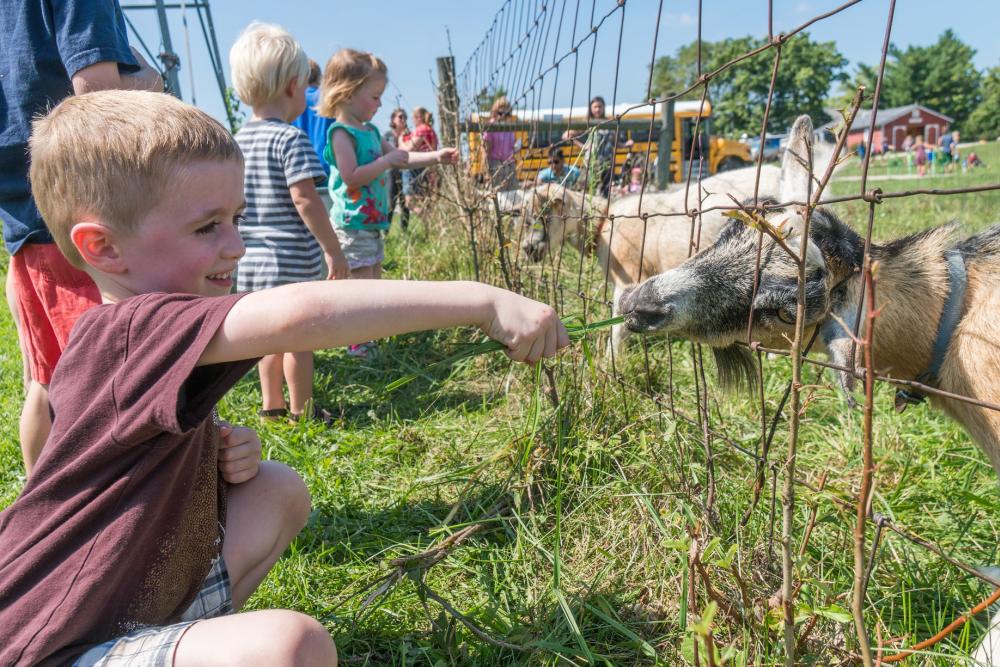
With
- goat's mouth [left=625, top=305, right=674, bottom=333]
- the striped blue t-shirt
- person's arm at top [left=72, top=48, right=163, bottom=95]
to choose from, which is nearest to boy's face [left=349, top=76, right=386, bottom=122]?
the striped blue t-shirt

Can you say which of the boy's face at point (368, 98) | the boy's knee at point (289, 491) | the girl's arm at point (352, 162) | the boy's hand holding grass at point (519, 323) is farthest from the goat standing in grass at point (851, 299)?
the boy's face at point (368, 98)

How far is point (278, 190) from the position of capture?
3170mm

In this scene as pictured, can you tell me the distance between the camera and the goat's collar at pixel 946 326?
5.88ft

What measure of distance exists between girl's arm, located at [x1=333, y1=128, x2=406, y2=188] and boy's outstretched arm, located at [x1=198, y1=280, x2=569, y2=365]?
2.99m

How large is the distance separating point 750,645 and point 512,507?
0.96 m

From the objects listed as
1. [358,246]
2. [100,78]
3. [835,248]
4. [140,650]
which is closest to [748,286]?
[835,248]

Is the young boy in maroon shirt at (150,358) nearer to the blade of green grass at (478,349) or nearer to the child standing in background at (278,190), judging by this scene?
the blade of green grass at (478,349)

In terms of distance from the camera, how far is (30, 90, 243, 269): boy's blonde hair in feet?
4.21

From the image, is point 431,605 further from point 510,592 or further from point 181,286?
point 181,286

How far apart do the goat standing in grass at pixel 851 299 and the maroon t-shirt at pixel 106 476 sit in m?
1.20

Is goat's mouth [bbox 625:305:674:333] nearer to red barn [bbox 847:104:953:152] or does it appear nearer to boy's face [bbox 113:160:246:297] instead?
boy's face [bbox 113:160:246:297]

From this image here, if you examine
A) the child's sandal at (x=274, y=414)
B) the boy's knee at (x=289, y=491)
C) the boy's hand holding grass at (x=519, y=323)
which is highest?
the boy's hand holding grass at (x=519, y=323)

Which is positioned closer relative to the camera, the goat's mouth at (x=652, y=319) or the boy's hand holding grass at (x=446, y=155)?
the goat's mouth at (x=652, y=319)

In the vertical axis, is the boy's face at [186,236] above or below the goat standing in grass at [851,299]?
above
